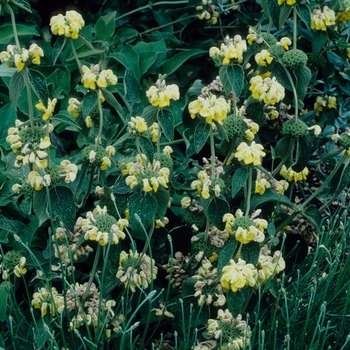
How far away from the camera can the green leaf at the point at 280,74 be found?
1.68 metres

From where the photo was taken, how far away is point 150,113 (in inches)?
60.0

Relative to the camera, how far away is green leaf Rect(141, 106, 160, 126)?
1.51 m

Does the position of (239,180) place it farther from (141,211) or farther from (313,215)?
(313,215)

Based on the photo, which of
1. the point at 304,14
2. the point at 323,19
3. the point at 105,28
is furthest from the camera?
the point at 105,28

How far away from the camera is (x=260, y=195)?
65.6 inches

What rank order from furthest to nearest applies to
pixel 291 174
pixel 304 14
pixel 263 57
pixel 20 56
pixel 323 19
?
pixel 323 19, pixel 291 174, pixel 304 14, pixel 263 57, pixel 20 56

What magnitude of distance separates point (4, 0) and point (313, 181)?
151 cm

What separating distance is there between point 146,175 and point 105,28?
1.11 meters

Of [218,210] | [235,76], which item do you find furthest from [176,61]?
[218,210]

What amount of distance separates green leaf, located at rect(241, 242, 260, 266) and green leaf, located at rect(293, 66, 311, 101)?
0.46m

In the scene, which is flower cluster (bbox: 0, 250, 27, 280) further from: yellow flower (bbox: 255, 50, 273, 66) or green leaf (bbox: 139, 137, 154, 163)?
yellow flower (bbox: 255, 50, 273, 66)

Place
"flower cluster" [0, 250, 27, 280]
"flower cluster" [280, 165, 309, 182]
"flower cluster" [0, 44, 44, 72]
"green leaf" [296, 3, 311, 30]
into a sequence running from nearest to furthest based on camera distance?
1. "flower cluster" [0, 44, 44, 72]
2. "flower cluster" [0, 250, 27, 280]
3. "green leaf" [296, 3, 311, 30]
4. "flower cluster" [280, 165, 309, 182]

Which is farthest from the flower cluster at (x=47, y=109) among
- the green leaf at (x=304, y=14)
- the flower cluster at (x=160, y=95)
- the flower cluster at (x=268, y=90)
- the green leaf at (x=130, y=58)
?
the green leaf at (x=130, y=58)

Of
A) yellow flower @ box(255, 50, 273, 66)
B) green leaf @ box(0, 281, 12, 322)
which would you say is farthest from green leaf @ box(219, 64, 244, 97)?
green leaf @ box(0, 281, 12, 322)
